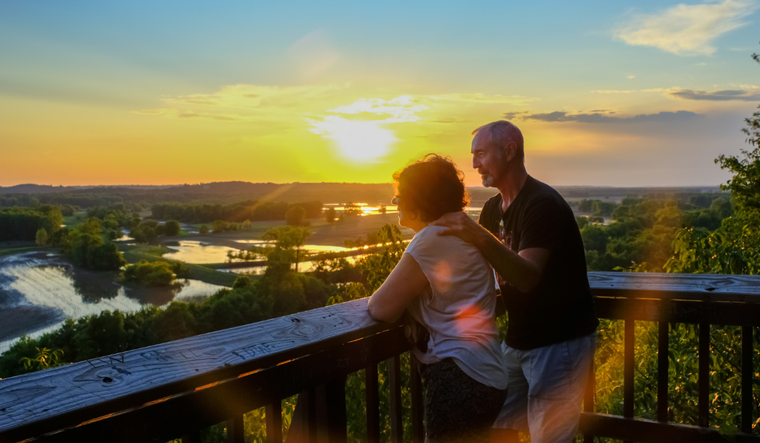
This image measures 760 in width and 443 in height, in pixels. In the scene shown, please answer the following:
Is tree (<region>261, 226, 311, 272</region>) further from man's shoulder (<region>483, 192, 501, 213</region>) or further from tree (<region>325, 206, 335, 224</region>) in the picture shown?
man's shoulder (<region>483, 192, 501, 213</region>)

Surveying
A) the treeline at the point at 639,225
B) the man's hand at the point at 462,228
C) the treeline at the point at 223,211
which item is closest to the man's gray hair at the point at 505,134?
the man's hand at the point at 462,228

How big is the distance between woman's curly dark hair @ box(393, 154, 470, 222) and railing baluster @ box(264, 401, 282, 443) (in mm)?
766

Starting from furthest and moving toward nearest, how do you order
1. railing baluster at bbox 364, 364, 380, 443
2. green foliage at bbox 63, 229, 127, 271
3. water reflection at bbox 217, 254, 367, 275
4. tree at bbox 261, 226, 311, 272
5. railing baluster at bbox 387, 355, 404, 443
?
green foliage at bbox 63, 229, 127, 271 < water reflection at bbox 217, 254, 367, 275 < tree at bbox 261, 226, 311, 272 < railing baluster at bbox 387, 355, 404, 443 < railing baluster at bbox 364, 364, 380, 443

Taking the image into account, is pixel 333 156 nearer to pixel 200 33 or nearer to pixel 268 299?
pixel 268 299

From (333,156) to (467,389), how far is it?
1297 inches

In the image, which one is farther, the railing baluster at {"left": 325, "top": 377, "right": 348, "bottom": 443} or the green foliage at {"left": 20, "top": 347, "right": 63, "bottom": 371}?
the green foliage at {"left": 20, "top": 347, "right": 63, "bottom": 371}

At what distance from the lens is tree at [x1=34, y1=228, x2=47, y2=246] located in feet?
148

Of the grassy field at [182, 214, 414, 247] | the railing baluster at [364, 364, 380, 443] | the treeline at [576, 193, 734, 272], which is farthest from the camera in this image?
the grassy field at [182, 214, 414, 247]

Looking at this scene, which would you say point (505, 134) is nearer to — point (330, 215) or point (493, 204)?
point (493, 204)

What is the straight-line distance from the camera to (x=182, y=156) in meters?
60.8

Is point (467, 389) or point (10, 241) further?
point (10, 241)

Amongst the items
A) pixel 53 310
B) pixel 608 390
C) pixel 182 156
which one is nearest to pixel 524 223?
pixel 608 390

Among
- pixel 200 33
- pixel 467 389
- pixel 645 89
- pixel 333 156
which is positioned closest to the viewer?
pixel 467 389

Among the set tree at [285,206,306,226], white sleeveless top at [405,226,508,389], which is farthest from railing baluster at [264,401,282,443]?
tree at [285,206,306,226]
